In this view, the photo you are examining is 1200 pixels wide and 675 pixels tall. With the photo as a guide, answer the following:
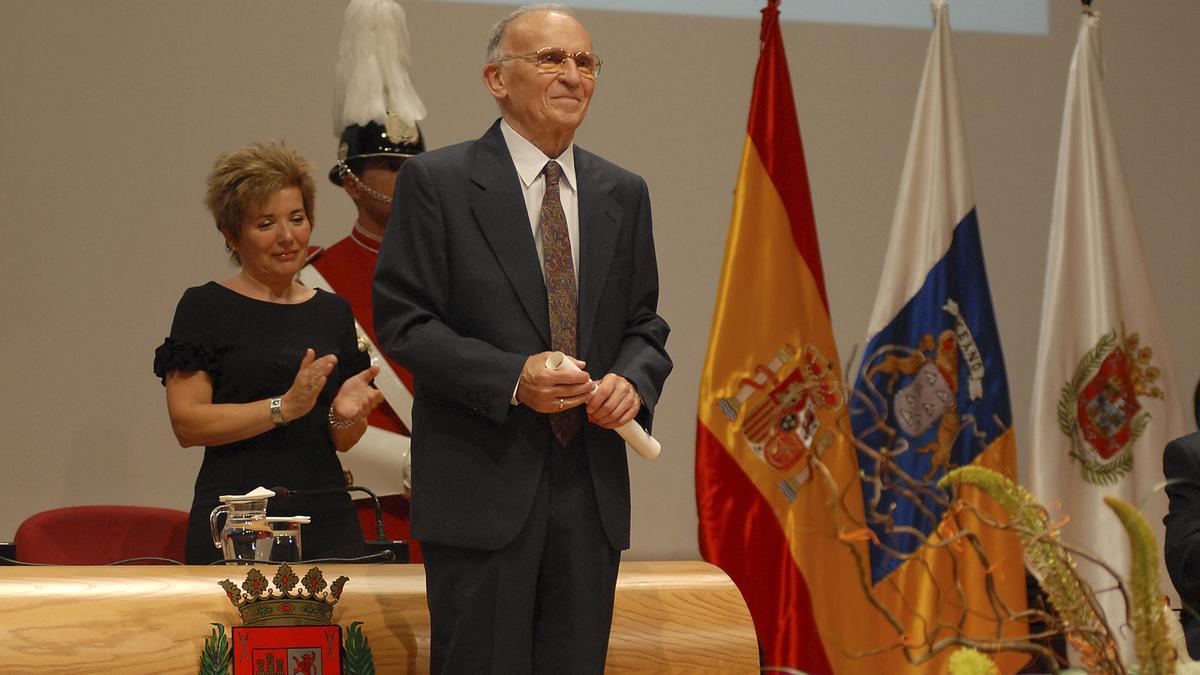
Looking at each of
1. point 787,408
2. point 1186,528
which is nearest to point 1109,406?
point 787,408

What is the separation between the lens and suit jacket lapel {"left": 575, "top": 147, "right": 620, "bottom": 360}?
6.49 ft

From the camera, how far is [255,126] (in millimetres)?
3896

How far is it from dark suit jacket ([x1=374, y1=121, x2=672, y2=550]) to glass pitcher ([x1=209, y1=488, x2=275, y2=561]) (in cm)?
51

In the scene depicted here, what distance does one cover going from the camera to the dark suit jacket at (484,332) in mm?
1860

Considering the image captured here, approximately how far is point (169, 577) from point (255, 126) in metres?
2.01

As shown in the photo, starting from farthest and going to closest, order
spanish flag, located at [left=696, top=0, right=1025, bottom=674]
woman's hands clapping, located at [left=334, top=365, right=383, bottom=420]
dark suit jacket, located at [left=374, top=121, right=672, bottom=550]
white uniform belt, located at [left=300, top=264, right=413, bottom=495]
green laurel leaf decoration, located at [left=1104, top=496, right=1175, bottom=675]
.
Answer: spanish flag, located at [left=696, top=0, right=1025, bottom=674] < white uniform belt, located at [left=300, top=264, right=413, bottom=495] < woman's hands clapping, located at [left=334, top=365, right=383, bottom=420] < dark suit jacket, located at [left=374, top=121, right=672, bottom=550] < green laurel leaf decoration, located at [left=1104, top=496, right=1175, bottom=675]

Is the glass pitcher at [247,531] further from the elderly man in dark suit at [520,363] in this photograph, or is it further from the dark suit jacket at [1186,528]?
the dark suit jacket at [1186,528]

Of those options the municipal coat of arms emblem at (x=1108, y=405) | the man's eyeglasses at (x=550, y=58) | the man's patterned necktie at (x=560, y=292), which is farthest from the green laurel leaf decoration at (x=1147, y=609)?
the municipal coat of arms emblem at (x=1108, y=405)

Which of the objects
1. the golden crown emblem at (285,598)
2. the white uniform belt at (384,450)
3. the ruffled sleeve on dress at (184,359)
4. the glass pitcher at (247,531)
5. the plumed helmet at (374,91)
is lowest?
the golden crown emblem at (285,598)

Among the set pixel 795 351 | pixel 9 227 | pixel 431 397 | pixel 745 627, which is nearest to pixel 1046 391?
pixel 795 351

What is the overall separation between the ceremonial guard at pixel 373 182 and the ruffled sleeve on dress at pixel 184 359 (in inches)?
19.6

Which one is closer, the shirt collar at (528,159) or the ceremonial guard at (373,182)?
the shirt collar at (528,159)

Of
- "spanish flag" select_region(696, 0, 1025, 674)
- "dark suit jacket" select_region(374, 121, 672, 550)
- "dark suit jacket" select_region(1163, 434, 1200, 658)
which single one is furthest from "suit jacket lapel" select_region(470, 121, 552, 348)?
"spanish flag" select_region(696, 0, 1025, 674)

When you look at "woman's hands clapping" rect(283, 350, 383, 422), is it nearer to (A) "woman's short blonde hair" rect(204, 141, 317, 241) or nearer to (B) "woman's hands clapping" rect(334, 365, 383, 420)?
(B) "woman's hands clapping" rect(334, 365, 383, 420)
